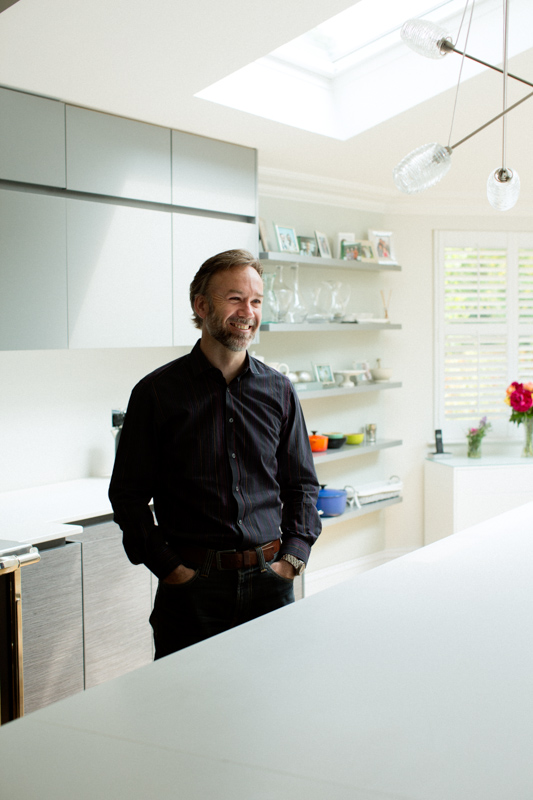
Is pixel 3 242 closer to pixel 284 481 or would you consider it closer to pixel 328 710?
pixel 284 481

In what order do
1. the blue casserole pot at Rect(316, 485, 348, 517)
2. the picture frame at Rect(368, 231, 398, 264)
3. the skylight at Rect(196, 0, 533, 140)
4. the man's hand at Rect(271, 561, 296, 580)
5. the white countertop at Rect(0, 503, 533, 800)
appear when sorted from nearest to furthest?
1. the white countertop at Rect(0, 503, 533, 800)
2. the man's hand at Rect(271, 561, 296, 580)
3. the skylight at Rect(196, 0, 533, 140)
4. the blue casserole pot at Rect(316, 485, 348, 517)
5. the picture frame at Rect(368, 231, 398, 264)

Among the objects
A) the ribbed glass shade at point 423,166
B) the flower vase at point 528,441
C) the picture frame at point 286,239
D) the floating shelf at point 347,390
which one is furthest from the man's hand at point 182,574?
the flower vase at point 528,441

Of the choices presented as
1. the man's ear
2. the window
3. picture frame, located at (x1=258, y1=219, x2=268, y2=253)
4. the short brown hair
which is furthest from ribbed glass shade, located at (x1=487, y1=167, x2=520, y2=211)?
the window

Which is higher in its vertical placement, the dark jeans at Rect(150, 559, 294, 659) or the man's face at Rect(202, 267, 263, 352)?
the man's face at Rect(202, 267, 263, 352)

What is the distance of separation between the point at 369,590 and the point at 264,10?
6.48 feet

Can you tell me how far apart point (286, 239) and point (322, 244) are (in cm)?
36

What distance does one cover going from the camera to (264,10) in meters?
2.42

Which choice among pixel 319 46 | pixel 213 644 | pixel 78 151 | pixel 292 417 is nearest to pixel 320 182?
pixel 319 46

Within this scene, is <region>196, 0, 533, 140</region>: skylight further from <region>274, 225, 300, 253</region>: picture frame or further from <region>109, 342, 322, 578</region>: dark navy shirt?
<region>109, 342, 322, 578</region>: dark navy shirt

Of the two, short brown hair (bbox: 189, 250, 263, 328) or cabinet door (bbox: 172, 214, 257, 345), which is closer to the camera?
short brown hair (bbox: 189, 250, 263, 328)

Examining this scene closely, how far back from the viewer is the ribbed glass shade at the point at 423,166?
171cm

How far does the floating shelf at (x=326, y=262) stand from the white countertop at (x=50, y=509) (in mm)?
1413

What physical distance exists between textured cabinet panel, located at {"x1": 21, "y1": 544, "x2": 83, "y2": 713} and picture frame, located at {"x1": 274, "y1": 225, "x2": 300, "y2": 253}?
2.08 metres

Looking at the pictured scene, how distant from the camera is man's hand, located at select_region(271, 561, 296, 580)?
1.93 meters
